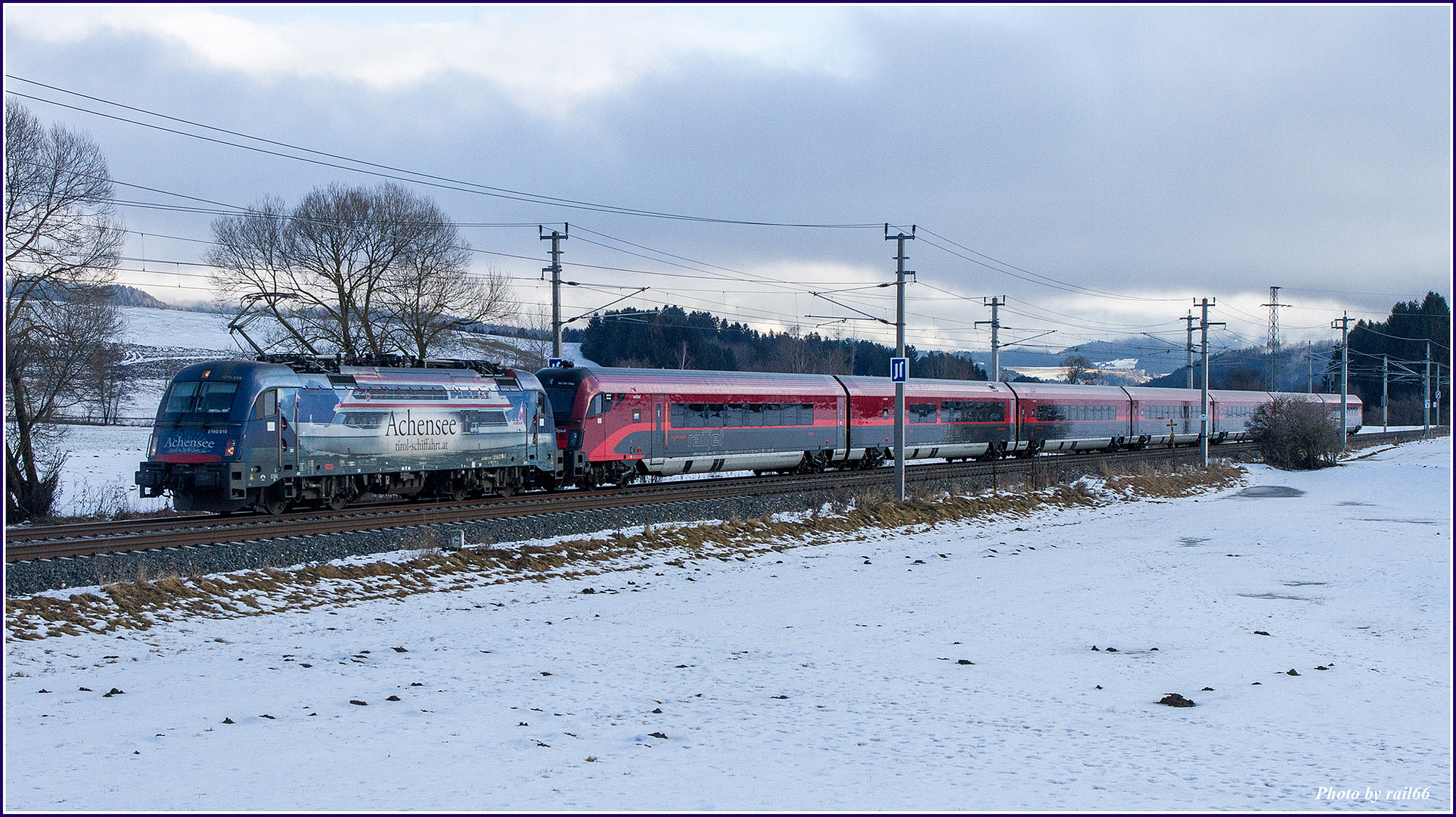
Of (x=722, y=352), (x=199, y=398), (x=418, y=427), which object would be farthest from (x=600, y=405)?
(x=722, y=352)

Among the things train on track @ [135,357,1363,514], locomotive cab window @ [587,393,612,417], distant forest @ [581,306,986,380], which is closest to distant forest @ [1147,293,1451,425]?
distant forest @ [581,306,986,380]

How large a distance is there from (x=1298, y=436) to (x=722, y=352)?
257 ft

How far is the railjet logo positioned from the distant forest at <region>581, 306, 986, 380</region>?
7477cm

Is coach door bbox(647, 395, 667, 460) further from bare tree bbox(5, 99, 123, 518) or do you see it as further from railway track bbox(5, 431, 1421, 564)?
bare tree bbox(5, 99, 123, 518)

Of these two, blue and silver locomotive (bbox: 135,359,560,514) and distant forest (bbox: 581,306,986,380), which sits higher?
distant forest (bbox: 581,306,986,380)

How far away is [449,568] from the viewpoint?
16547mm

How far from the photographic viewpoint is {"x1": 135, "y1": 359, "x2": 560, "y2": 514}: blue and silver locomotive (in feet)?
63.5

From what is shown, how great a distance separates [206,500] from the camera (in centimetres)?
1964

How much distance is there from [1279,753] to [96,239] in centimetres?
2670

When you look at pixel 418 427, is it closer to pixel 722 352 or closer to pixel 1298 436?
pixel 1298 436

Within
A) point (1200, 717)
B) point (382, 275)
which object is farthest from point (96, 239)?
point (1200, 717)

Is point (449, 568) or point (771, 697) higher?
point (449, 568)

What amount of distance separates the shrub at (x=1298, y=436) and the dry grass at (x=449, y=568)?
83.0 ft

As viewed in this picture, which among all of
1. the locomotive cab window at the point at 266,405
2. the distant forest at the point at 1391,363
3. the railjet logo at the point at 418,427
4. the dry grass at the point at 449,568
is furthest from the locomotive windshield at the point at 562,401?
the distant forest at the point at 1391,363
